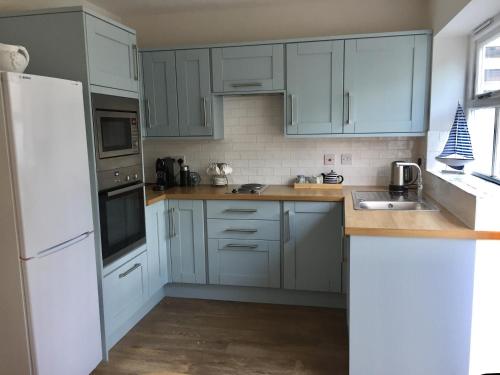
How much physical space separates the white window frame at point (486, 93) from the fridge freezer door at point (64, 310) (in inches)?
97.1

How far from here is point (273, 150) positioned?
3768 millimetres

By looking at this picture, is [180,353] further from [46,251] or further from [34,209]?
[34,209]

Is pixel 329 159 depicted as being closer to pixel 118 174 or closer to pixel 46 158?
pixel 118 174

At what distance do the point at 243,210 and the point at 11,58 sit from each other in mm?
1872

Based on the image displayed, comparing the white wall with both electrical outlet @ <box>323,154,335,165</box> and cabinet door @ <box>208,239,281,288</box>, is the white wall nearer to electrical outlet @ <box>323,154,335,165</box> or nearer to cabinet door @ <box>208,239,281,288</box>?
electrical outlet @ <box>323,154,335,165</box>

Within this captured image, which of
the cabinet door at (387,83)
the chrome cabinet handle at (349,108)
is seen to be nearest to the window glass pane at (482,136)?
the cabinet door at (387,83)

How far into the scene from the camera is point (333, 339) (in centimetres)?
286

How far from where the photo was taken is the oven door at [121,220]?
2.58 meters

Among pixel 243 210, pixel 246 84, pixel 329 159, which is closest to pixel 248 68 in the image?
pixel 246 84

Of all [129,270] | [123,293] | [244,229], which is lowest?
[123,293]

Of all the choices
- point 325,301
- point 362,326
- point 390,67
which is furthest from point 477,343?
point 390,67

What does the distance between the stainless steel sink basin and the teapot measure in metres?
2.04

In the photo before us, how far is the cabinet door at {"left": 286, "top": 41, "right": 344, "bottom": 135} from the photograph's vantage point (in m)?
3.29

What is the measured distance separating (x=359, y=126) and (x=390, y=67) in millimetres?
491
